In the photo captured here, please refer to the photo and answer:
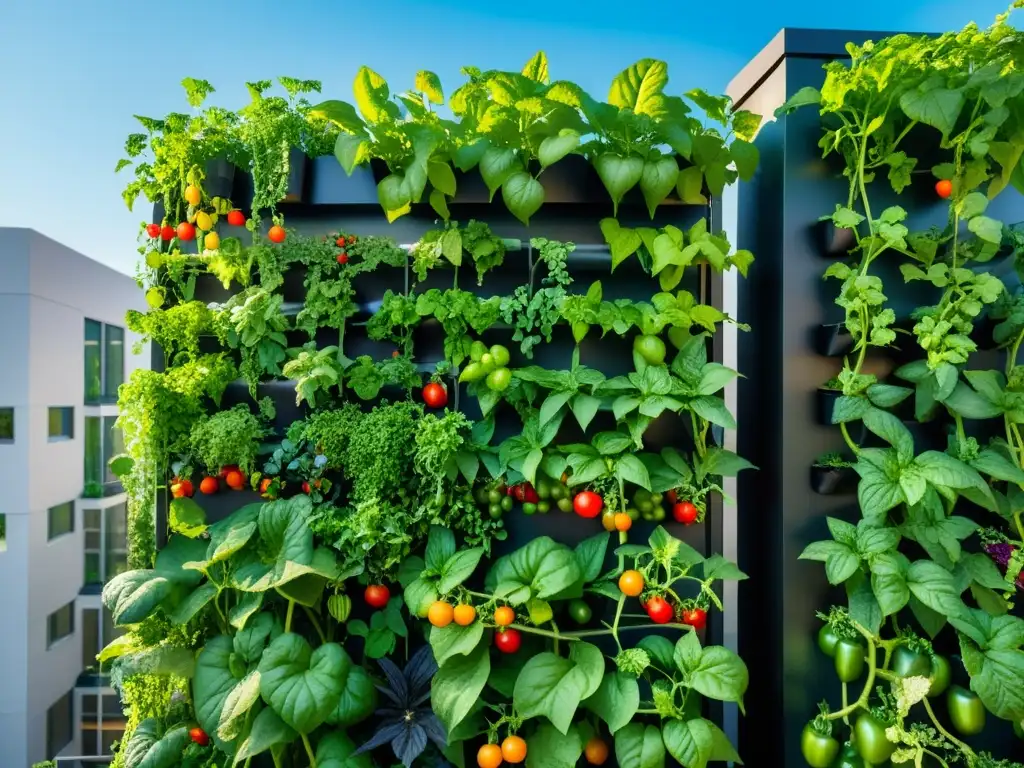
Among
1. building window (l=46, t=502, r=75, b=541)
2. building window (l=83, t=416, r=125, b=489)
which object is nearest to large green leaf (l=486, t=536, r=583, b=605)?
building window (l=83, t=416, r=125, b=489)

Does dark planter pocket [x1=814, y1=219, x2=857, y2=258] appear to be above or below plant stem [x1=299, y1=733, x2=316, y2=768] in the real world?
above

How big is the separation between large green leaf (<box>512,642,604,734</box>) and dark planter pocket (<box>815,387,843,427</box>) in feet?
2.69

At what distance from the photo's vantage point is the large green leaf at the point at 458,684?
1101mm

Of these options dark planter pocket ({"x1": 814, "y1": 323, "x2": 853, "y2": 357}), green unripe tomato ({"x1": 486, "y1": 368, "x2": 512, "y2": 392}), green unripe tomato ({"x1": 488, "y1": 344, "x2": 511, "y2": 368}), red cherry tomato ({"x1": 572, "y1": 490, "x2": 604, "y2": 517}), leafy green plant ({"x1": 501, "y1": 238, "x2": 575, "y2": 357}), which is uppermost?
leafy green plant ({"x1": 501, "y1": 238, "x2": 575, "y2": 357})

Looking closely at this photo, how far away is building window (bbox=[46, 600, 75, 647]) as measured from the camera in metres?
3.05

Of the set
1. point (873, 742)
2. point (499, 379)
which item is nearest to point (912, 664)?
point (873, 742)

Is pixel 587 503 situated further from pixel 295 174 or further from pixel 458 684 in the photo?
pixel 295 174

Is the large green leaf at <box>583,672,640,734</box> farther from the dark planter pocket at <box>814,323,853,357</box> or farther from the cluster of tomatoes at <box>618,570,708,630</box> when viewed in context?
the dark planter pocket at <box>814,323,853,357</box>

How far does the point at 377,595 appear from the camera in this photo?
1.28 metres

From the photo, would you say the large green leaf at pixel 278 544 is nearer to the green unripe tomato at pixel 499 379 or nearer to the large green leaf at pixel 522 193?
the green unripe tomato at pixel 499 379

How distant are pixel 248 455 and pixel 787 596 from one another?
1432mm

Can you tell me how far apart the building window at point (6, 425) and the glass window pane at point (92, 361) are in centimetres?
40

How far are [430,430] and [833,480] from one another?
1.00 metres

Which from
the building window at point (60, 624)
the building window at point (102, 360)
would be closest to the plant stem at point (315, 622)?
the building window at point (102, 360)
